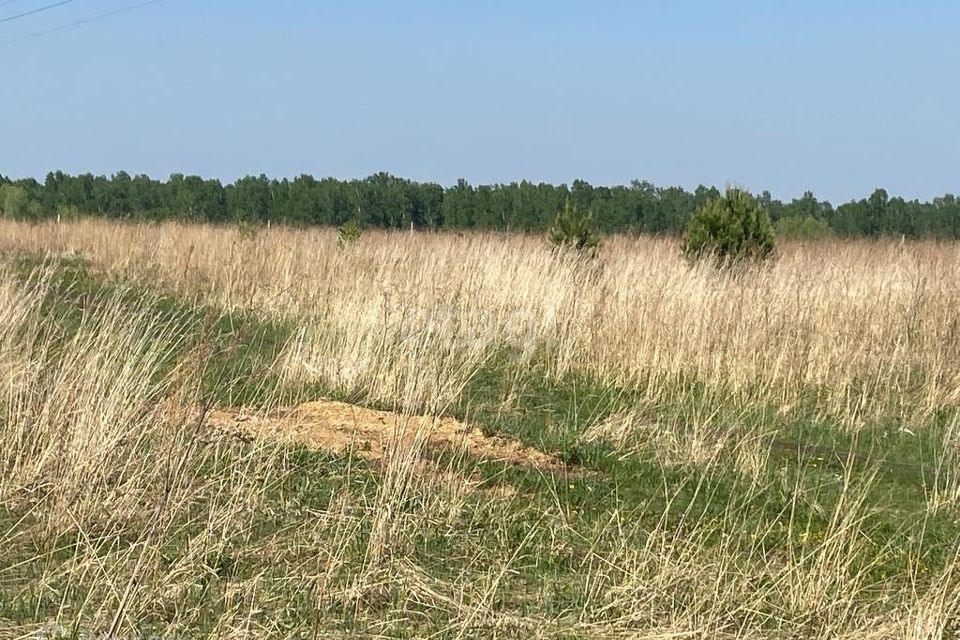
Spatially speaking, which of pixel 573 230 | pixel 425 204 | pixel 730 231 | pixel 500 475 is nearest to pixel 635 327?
pixel 500 475

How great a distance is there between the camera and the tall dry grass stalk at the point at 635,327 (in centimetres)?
807

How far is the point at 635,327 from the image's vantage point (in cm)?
942

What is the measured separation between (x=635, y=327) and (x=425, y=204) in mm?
41486

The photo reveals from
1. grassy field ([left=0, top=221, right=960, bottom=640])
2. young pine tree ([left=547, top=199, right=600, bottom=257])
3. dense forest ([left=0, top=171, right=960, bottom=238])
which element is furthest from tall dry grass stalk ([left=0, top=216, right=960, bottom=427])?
dense forest ([left=0, top=171, right=960, bottom=238])

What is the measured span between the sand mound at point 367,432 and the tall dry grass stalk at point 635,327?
Answer: 0.82 ft

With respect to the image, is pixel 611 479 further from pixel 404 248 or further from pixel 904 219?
pixel 904 219

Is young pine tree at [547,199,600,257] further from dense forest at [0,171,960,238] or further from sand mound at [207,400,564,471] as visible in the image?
dense forest at [0,171,960,238]

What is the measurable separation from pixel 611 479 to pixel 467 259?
7.68 metres

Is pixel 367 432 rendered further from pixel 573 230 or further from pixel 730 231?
pixel 573 230

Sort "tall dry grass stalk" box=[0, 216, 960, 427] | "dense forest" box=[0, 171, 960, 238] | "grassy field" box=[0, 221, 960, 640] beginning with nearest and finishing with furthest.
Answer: "grassy field" box=[0, 221, 960, 640] < "tall dry grass stalk" box=[0, 216, 960, 427] < "dense forest" box=[0, 171, 960, 238]

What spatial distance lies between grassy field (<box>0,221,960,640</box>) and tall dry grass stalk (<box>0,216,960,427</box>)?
4cm

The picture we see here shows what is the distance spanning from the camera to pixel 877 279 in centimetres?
1184

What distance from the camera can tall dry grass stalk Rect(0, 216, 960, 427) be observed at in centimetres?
807

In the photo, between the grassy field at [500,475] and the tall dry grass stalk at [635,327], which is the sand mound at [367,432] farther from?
the tall dry grass stalk at [635,327]
